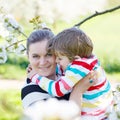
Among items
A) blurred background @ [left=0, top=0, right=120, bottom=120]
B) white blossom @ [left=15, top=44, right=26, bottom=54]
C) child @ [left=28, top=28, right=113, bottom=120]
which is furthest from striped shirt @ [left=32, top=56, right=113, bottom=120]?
blurred background @ [left=0, top=0, right=120, bottom=120]

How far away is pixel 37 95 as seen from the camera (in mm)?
1821

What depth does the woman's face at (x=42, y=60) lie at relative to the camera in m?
1.83

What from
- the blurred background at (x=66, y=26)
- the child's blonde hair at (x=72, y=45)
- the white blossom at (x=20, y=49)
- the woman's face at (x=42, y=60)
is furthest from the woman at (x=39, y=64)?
the blurred background at (x=66, y=26)

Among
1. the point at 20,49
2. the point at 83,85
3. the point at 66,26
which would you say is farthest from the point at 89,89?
the point at 66,26

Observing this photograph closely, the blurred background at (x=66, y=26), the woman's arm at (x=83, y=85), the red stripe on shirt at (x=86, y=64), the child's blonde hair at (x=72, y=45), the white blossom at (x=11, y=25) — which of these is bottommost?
the woman's arm at (x=83, y=85)

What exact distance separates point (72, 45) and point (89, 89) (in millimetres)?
183

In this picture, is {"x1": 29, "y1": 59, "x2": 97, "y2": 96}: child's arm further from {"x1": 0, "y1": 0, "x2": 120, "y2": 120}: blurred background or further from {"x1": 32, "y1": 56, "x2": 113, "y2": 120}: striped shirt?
{"x1": 0, "y1": 0, "x2": 120, "y2": 120}: blurred background

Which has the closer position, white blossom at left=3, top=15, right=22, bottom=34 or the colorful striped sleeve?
the colorful striped sleeve

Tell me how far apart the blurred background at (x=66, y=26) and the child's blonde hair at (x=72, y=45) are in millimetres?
5058

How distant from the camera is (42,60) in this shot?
5.95ft

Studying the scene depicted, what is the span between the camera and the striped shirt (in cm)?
169

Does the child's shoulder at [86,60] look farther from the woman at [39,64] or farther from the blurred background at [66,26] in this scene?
the blurred background at [66,26]

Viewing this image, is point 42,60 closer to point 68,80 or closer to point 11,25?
point 68,80

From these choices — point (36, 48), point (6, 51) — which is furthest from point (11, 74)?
point (36, 48)
